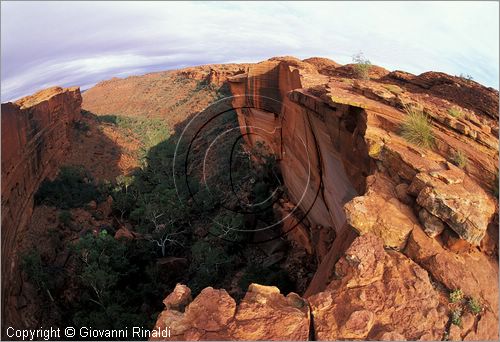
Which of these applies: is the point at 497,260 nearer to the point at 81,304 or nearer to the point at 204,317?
the point at 204,317

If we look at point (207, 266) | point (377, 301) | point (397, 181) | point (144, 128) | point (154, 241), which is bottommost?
point (144, 128)

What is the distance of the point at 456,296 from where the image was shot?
5070mm

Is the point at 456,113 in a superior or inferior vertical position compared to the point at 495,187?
superior

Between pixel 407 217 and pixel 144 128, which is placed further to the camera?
pixel 144 128

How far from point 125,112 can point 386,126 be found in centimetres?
5077

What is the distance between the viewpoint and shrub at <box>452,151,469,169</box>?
639 cm

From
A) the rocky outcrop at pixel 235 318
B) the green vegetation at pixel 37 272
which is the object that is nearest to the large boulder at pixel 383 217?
the rocky outcrop at pixel 235 318

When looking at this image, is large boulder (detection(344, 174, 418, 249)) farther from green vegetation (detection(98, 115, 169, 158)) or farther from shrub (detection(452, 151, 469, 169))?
green vegetation (detection(98, 115, 169, 158))

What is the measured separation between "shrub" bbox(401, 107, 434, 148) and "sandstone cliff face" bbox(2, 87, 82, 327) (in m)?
13.3

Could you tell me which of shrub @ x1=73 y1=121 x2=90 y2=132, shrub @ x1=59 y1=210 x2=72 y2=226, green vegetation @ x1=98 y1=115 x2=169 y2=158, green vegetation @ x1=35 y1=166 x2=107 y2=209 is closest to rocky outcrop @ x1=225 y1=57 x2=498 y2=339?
shrub @ x1=59 y1=210 x2=72 y2=226

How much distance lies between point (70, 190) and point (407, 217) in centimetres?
2162

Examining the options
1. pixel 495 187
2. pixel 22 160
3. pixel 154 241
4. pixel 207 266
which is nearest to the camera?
pixel 495 187

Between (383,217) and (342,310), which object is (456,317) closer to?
(342,310)

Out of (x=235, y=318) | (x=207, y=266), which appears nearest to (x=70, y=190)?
(x=207, y=266)
